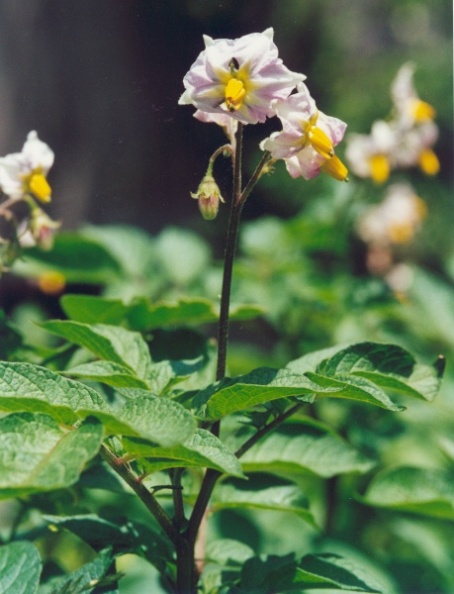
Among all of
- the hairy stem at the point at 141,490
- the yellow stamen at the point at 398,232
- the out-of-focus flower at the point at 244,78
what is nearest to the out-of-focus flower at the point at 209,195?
the out-of-focus flower at the point at 244,78

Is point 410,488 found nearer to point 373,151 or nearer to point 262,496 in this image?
point 262,496

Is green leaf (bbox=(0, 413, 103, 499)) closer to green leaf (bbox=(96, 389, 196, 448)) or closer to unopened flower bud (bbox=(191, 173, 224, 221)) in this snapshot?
green leaf (bbox=(96, 389, 196, 448))

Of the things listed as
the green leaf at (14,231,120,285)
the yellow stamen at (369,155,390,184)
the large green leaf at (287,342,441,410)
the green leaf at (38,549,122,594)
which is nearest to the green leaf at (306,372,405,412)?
the large green leaf at (287,342,441,410)

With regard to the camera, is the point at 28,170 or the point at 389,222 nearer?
the point at 28,170

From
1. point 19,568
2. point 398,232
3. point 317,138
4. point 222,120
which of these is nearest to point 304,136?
point 317,138

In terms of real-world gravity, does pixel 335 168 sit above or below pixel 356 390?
above

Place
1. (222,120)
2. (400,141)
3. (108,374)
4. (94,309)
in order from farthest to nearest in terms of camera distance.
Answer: (400,141), (94,309), (222,120), (108,374)

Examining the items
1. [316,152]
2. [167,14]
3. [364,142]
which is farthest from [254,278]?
[167,14]

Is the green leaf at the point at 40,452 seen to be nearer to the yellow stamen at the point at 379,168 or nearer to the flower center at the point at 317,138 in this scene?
the flower center at the point at 317,138
